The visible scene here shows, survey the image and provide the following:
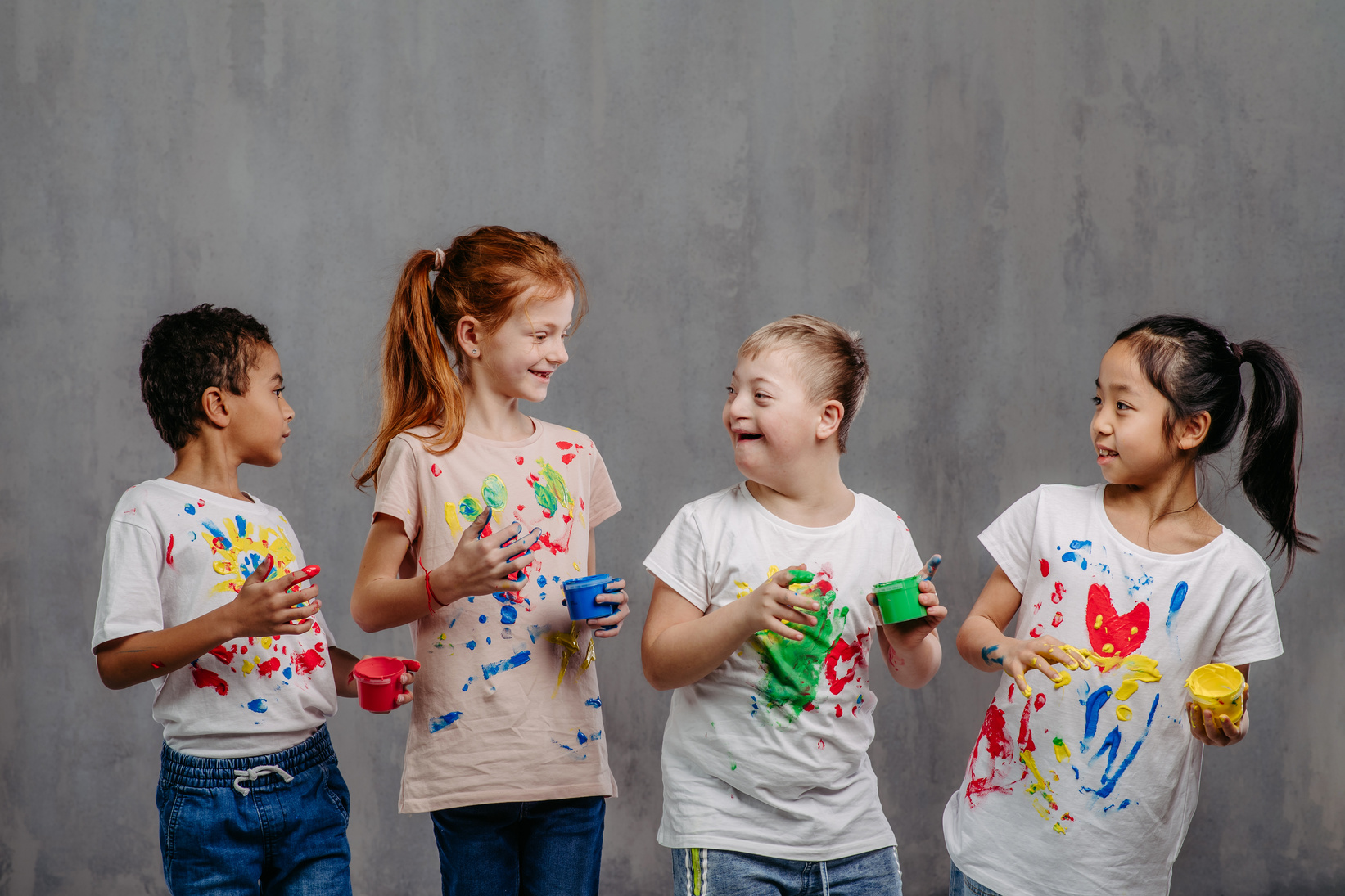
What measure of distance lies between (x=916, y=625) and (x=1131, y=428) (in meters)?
0.44

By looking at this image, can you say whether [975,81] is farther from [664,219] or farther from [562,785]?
[562,785]

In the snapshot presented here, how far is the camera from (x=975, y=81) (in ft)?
9.51

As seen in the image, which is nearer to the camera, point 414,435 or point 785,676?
point 785,676

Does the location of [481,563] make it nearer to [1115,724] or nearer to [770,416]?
[770,416]

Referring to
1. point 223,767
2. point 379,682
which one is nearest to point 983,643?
point 379,682

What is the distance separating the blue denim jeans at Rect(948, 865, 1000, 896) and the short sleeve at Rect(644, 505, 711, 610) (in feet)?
1.90

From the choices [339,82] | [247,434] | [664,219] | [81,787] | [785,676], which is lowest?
[81,787]

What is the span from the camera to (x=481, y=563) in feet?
4.82

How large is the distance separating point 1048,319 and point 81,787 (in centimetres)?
287

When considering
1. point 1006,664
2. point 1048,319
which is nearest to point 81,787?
point 1006,664

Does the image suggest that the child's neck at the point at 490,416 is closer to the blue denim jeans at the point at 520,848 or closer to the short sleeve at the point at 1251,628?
the blue denim jeans at the point at 520,848

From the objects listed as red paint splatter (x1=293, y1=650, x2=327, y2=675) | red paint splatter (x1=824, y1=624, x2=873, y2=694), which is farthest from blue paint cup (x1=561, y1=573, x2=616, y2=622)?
red paint splatter (x1=293, y1=650, x2=327, y2=675)

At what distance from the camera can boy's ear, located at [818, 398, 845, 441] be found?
1636mm

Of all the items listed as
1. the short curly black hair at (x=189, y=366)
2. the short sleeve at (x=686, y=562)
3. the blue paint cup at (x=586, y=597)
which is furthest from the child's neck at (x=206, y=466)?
the short sleeve at (x=686, y=562)
